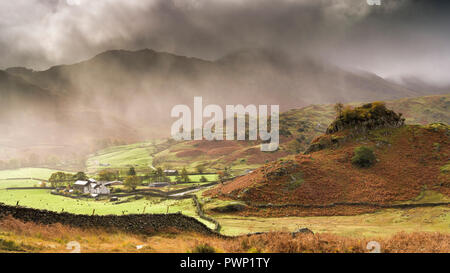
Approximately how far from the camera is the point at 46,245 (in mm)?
15758

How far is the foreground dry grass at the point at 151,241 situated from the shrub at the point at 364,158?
32752mm

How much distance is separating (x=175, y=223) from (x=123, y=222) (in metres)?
5.35

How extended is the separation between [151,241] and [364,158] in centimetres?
4888

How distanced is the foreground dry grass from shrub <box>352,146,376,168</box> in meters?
32.8

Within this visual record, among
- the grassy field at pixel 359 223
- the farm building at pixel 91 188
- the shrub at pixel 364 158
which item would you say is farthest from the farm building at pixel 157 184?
the shrub at pixel 364 158

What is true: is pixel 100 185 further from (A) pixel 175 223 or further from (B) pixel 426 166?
(B) pixel 426 166

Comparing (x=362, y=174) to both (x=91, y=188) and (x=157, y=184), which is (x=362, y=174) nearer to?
(x=157, y=184)

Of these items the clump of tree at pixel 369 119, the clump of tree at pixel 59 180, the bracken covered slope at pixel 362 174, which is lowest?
the clump of tree at pixel 59 180

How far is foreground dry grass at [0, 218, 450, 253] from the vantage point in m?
15.9

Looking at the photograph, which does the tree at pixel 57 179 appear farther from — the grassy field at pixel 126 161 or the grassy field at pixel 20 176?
the grassy field at pixel 126 161

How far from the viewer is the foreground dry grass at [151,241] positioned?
15.9 meters

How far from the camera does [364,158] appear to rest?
52875 millimetres
